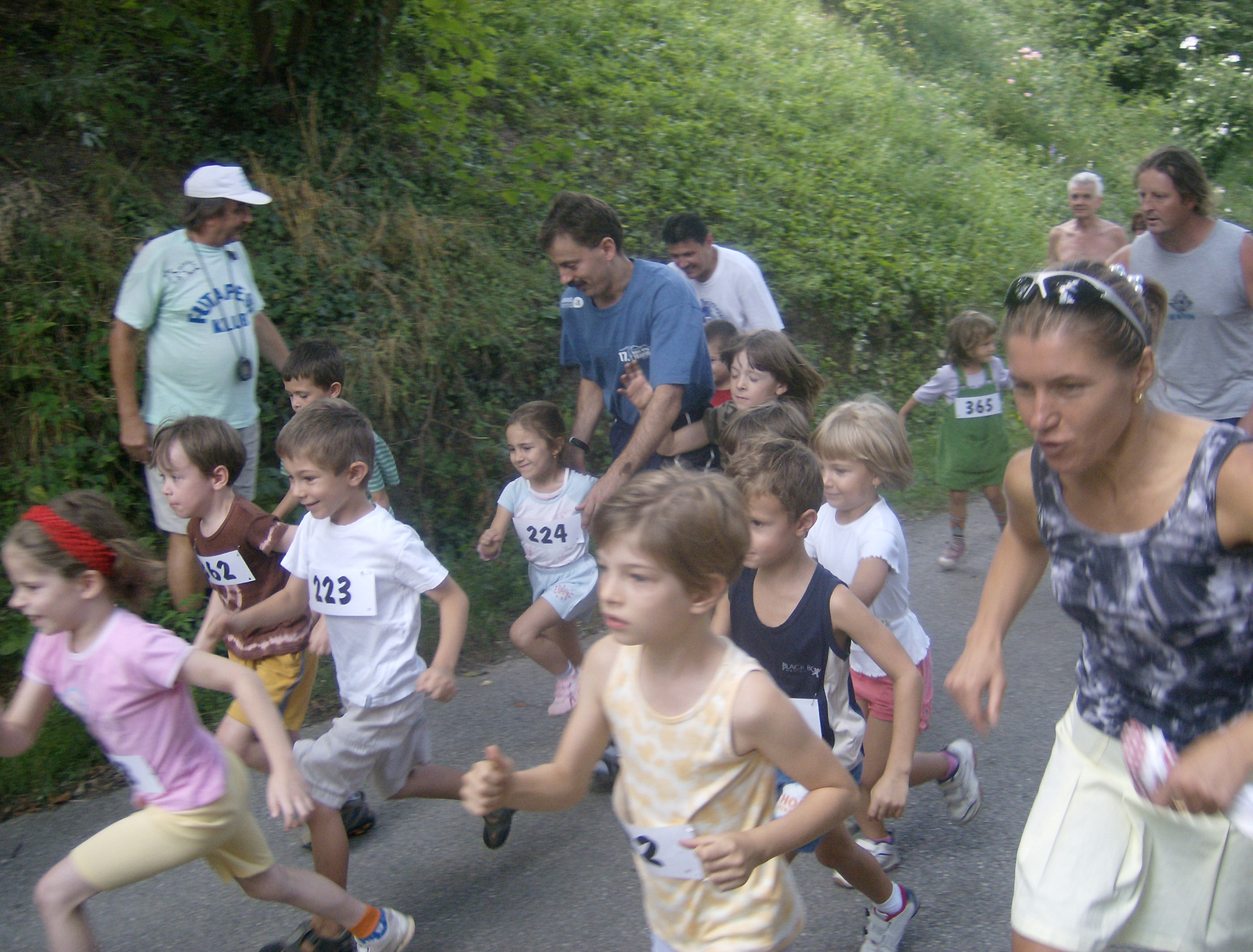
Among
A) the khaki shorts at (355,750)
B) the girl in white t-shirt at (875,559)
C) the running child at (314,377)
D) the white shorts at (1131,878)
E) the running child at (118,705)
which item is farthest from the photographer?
the running child at (314,377)

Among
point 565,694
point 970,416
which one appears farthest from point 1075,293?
point 970,416

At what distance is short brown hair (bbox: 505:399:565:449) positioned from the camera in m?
4.30

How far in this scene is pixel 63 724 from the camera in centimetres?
432

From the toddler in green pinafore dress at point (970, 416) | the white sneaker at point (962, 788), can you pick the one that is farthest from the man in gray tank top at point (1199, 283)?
the white sneaker at point (962, 788)

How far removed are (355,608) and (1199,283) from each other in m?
3.81

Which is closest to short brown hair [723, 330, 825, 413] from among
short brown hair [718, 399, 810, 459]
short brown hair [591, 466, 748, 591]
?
short brown hair [718, 399, 810, 459]

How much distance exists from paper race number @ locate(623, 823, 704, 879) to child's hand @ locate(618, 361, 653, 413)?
225cm

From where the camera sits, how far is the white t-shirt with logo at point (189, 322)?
488cm

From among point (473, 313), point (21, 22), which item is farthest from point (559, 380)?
point (21, 22)

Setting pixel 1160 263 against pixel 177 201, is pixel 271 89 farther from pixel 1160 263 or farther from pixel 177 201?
pixel 1160 263

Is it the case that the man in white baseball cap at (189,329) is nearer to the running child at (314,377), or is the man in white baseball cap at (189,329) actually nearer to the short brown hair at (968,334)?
the running child at (314,377)

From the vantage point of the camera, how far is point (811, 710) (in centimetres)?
281

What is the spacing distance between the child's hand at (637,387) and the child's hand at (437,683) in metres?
1.56

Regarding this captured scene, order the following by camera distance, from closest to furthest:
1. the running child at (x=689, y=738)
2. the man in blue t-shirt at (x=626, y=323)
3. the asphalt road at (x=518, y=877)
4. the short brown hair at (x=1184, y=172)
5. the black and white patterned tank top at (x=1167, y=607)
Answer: the black and white patterned tank top at (x=1167, y=607)
the running child at (x=689, y=738)
the asphalt road at (x=518, y=877)
the man in blue t-shirt at (x=626, y=323)
the short brown hair at (x=1184, y=172)
